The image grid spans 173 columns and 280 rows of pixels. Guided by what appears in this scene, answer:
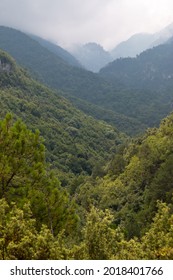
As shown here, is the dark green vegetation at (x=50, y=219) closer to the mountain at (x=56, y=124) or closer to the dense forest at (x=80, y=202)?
the dense forest at (x=80, y=202)

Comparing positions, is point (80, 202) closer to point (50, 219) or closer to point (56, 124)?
point (50, 219)

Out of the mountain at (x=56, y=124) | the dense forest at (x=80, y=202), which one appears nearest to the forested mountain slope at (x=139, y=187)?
the dense forest at (x=80, y=202)

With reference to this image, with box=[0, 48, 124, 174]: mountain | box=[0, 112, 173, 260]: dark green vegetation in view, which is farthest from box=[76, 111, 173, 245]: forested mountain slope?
box=[0, 48, 124, 174]: mountain

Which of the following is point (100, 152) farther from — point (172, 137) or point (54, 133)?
point (172, 137)

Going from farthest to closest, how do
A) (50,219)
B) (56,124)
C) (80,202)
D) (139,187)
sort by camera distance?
(56,124) → (80,202) → (139,187) → (50,219)

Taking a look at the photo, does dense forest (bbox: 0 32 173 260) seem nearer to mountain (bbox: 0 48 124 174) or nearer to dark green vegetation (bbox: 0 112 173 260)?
dark green vegetation (bbox: 0 112 173 260)

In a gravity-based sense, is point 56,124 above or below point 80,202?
above

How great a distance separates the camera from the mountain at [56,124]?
103244 millimetres

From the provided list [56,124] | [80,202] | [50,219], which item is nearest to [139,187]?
[80,202]

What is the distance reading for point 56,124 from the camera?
409ft

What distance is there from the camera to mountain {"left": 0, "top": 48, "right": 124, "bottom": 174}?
339ft

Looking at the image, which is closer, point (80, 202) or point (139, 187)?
point (139, 187)
